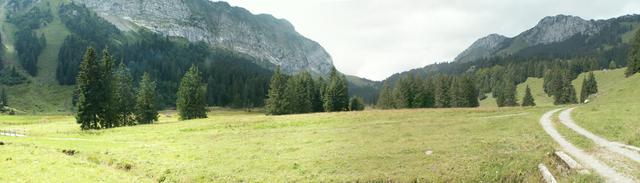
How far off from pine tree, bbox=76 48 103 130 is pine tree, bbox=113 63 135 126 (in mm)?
6721

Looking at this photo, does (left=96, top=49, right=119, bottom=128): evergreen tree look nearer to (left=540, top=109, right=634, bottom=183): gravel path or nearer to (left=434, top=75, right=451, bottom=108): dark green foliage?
(left=540, top=109, right=634, bottom=183): gravel path

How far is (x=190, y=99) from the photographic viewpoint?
3755 inches

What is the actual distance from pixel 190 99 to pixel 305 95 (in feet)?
99.2

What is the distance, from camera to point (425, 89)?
430 feet

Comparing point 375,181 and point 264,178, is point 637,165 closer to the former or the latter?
point 375,181

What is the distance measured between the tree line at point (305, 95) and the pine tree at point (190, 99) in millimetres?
17678

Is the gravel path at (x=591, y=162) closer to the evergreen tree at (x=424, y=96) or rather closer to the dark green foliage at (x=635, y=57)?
the evergreen tree at (x=424, y=96)

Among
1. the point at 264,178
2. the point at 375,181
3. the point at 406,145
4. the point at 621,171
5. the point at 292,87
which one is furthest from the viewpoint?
the point at 292,87

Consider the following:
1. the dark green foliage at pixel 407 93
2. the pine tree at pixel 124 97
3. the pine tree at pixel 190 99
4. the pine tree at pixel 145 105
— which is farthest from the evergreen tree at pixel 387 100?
the pine tree at pixel 124 97

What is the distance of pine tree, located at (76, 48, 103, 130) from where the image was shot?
7025 centimetres

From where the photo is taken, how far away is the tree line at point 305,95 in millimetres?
105375

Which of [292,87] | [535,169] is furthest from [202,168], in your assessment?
[292,87]

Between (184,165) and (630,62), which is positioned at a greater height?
(630,62)

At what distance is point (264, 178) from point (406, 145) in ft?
38.7
